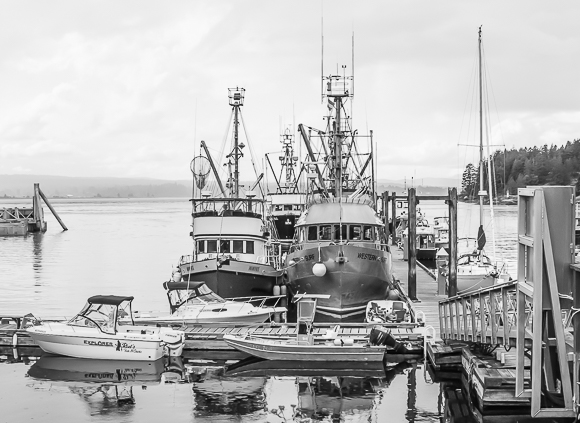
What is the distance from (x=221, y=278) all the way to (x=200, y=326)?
584cm

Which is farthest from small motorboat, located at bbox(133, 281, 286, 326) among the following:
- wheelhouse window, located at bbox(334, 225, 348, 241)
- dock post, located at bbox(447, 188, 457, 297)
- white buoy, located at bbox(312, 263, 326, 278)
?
dock post, located at bbox(447, 188, 457, 297)

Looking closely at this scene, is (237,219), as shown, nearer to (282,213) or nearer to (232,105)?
(232,105)

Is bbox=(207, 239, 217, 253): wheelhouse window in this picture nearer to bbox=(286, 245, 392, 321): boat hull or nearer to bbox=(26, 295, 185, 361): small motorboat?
bbox=(286, 245, 392, 321): boat hull

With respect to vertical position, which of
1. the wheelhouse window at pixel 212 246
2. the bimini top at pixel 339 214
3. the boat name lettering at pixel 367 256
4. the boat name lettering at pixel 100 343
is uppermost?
the bimini top at pixel 339 214

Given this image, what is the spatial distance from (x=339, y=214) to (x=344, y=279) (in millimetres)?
3114

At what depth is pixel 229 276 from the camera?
32719mm

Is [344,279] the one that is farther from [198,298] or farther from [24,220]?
[24,220]

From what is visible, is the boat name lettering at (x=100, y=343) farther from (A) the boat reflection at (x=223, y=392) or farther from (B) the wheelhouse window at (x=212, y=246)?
(B) the wheelhouse window at (x=212, y=246)

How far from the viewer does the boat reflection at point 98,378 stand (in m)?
20.8

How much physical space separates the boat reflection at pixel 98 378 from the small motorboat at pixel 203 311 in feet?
10.2

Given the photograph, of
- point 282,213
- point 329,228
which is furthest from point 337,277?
point 282,213

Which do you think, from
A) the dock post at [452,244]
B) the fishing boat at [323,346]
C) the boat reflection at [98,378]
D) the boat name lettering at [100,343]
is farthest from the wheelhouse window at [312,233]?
the boat name lettering at [100,343]

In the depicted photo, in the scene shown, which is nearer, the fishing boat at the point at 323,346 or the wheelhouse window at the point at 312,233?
the fishing boat at the point at 323,346

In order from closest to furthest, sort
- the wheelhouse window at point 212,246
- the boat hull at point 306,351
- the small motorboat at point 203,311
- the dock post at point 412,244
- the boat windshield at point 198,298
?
the boat hull at point 306,351, the small motorboat at point 203,311, the boat windshield at point 198,298, the dock post at point 412,244, the wheelhouse window at point 212,246
